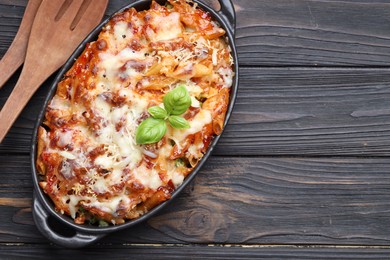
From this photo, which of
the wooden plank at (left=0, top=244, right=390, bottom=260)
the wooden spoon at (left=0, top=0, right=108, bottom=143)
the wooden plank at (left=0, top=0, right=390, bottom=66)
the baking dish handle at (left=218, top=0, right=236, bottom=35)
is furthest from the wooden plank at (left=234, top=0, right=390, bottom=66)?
the wooden plank at (left=0, top=244, right=390, bottom=260)

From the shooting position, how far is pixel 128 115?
2295mm

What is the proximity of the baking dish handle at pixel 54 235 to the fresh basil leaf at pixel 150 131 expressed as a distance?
0.44 meters

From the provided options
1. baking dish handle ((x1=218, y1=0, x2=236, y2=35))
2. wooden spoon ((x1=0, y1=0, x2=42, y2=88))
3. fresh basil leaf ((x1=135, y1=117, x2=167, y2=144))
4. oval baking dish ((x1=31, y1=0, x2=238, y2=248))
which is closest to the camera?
fresh basil leaf ((x1=135, y1=117, x2=167, y2=144))

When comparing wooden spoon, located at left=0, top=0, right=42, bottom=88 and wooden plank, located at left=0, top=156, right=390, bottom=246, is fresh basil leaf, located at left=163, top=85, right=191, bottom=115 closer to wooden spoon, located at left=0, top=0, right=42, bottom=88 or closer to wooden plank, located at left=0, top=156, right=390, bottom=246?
wooden plank, located at left=0, top=156, right=390, bottom=246

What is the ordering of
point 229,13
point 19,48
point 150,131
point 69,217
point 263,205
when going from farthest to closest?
point 263,205, point 19,48, point 229,13, point 69,217, point 150,131

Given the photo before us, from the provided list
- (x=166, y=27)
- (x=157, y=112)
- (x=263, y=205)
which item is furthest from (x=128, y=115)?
(x=263, y=205)

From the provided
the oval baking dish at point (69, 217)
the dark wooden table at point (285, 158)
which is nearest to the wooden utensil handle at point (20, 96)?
the dark wooden table at point (285, 158)

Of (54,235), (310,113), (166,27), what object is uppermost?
(166,27)

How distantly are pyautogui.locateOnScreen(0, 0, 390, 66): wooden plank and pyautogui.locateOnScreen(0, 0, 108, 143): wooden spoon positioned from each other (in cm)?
70

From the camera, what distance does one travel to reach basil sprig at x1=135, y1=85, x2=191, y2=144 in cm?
221

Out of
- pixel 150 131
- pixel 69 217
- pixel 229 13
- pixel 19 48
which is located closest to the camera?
pixel 150 131

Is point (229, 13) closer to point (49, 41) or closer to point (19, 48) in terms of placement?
point (49, 41)

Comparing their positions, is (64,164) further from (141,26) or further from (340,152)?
(340,152)

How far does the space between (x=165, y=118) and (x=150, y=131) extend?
0.09 m
